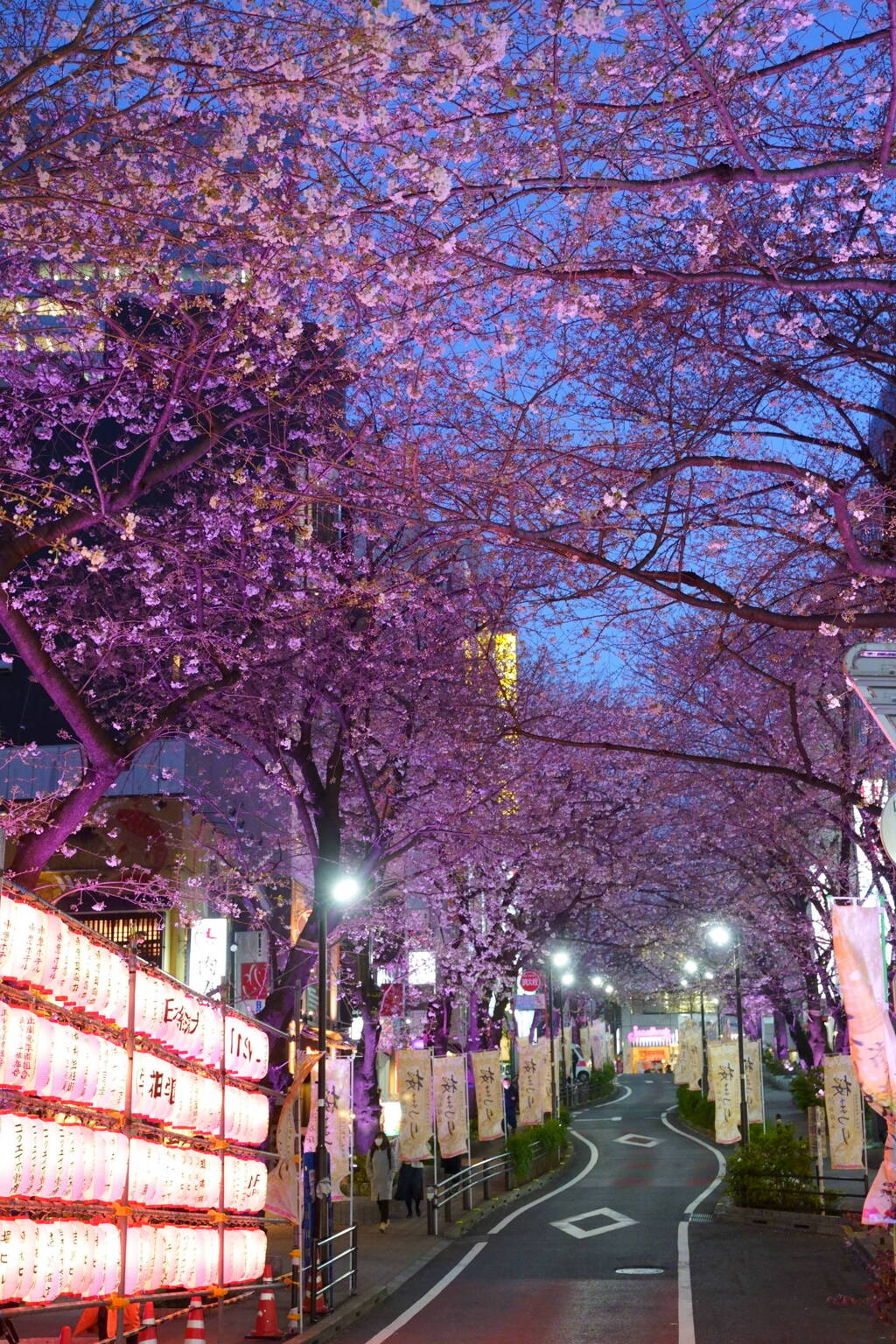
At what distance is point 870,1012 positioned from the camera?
13031mm

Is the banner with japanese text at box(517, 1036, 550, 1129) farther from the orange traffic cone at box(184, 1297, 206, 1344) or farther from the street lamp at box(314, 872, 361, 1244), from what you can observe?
the orange traffic cone at box(184, 1297, 206, 1344)

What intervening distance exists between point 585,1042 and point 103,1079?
68.7 m

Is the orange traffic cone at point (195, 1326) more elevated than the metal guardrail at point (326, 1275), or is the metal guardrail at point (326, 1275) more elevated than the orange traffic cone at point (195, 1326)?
the orange traffic cone at point (195, 1326)

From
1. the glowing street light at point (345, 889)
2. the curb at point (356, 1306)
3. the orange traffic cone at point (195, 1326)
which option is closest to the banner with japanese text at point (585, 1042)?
the curb at point (356, 1306)

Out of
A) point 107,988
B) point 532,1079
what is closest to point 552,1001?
point 532,1079

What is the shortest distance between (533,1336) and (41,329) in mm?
11173

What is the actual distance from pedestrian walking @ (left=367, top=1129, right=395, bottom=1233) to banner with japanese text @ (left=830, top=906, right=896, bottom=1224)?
13.3 metres

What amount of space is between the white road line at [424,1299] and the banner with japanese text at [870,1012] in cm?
534

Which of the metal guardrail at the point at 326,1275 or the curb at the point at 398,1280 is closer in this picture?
the curb at the point at 398,1280

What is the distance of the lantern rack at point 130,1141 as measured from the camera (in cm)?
790

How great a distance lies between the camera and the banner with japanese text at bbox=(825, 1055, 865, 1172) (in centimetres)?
2272

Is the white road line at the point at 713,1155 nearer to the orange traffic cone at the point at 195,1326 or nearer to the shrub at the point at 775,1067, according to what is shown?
the shrub at the point at 775,1067

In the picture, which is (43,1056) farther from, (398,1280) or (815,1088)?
(815,1088)

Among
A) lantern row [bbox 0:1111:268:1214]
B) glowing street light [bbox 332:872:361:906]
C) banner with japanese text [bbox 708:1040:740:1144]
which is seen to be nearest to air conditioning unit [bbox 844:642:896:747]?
lantern row [bbox 0:1111:268:1214]
